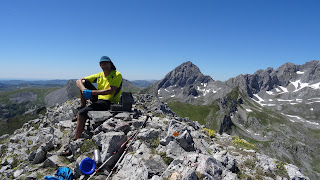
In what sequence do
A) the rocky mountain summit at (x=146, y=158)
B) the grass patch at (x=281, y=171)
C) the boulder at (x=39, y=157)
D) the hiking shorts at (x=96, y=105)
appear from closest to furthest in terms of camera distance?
the rocky mountain summit at (x=146, y=158) → the grass patch at (x=281, y=171) → the boulder at (x=39, y=157) → the hiking shorts at (x=96, y=105)

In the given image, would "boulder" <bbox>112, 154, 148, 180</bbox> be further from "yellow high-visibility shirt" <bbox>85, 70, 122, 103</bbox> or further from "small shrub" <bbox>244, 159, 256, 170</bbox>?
"small shrub" <bbox>244, 159, 256, 170</bbox>

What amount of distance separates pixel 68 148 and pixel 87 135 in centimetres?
123

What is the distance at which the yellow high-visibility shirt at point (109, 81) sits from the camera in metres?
11.2

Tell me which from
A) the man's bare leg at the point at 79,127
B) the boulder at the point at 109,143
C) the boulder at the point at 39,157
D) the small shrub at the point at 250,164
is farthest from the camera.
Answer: the man's bare leg at the point at 79,127

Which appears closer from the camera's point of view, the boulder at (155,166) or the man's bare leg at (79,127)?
the boulder at (155,166)

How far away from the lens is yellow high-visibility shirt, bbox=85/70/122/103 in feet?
36.6

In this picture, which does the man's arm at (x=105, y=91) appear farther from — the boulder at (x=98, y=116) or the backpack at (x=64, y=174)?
the backpack at (x=64, y=174)

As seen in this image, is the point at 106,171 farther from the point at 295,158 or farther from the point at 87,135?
the point at 295,158

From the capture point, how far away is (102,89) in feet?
38.3

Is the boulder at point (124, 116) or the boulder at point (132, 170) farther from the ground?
the boulder at point (124, 116)

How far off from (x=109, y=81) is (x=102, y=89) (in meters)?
0.99

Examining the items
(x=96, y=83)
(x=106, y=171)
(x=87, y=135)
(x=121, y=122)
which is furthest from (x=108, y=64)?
(x=106, y=171)

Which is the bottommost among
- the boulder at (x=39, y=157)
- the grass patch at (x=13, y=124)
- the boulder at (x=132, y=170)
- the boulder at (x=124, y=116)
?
the grass patch at (x=13, y=124)

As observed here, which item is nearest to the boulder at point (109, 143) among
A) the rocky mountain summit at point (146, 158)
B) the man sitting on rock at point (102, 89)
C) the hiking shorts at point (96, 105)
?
the rocky mountain summit at point (146, 158)
